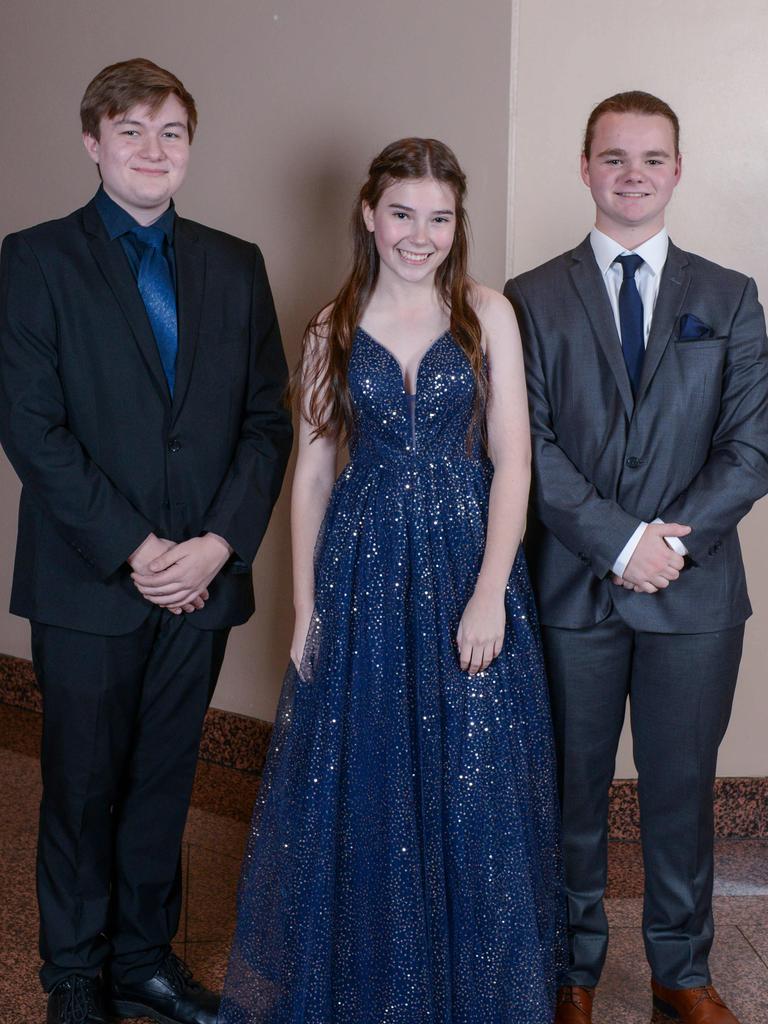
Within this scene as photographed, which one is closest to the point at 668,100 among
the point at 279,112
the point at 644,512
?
the point at 279,112

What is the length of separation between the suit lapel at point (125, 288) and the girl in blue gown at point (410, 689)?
0.30 metres

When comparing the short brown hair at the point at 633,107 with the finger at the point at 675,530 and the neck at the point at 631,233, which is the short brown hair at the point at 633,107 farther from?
the finger at the point at 675,530

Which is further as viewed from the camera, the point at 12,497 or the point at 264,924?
→ the point at 12,497

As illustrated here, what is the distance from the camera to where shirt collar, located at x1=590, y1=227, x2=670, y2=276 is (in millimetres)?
2383

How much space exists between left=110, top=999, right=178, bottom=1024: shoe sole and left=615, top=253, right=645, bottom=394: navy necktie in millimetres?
1575

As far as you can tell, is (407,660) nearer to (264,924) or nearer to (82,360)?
(264,924)

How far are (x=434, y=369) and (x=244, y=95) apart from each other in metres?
1.46

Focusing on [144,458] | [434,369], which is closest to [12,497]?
[144,458]

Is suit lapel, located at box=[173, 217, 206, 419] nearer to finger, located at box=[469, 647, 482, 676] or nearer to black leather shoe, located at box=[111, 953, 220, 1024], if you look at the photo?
finger, located at box=[469, 647, 482, 676]

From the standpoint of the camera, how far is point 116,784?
244cm

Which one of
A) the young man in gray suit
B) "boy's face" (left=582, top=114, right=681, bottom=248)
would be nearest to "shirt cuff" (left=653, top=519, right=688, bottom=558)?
the young man in gray suit

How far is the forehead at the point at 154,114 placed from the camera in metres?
2.23

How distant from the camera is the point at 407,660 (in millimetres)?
2254

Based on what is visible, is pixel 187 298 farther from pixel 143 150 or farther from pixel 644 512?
pixel 644 512
